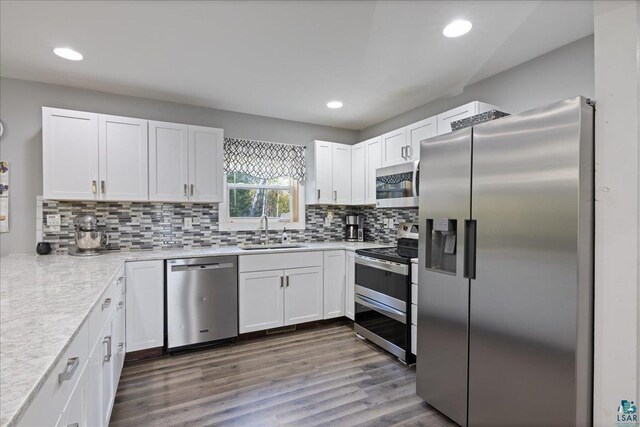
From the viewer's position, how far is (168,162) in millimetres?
3119

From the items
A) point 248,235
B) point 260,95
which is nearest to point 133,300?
point 248,235

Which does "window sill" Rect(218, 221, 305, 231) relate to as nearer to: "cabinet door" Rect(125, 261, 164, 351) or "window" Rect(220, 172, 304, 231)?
"window" Rect(220, 172, 304, 231)

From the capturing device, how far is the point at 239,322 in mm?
3125

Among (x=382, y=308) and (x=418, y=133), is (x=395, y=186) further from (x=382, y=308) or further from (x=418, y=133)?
(x=382, y=308)

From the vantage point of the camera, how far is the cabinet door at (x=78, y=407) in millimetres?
998

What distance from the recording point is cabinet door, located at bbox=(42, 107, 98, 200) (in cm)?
269

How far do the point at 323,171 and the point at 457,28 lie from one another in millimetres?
2206

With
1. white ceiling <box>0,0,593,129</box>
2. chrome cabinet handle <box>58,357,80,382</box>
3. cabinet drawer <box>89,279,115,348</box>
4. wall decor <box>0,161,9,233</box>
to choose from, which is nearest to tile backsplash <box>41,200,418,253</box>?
wall decor <box>0,161,9,233</box>

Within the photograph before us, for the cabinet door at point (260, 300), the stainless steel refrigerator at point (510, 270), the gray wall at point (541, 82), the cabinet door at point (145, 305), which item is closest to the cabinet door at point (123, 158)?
the cabinet door at point (145, 305)

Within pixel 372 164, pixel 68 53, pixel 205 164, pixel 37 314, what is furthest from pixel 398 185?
pixel 68 53

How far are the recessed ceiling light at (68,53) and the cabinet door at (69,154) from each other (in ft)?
1.70

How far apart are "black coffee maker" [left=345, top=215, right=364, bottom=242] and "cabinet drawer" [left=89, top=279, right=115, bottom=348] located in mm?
2852

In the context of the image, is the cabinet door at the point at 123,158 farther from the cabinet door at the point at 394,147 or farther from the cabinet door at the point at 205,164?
the cabinet door at the point at 394,147

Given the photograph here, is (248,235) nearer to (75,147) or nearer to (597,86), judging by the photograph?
(75,147)
